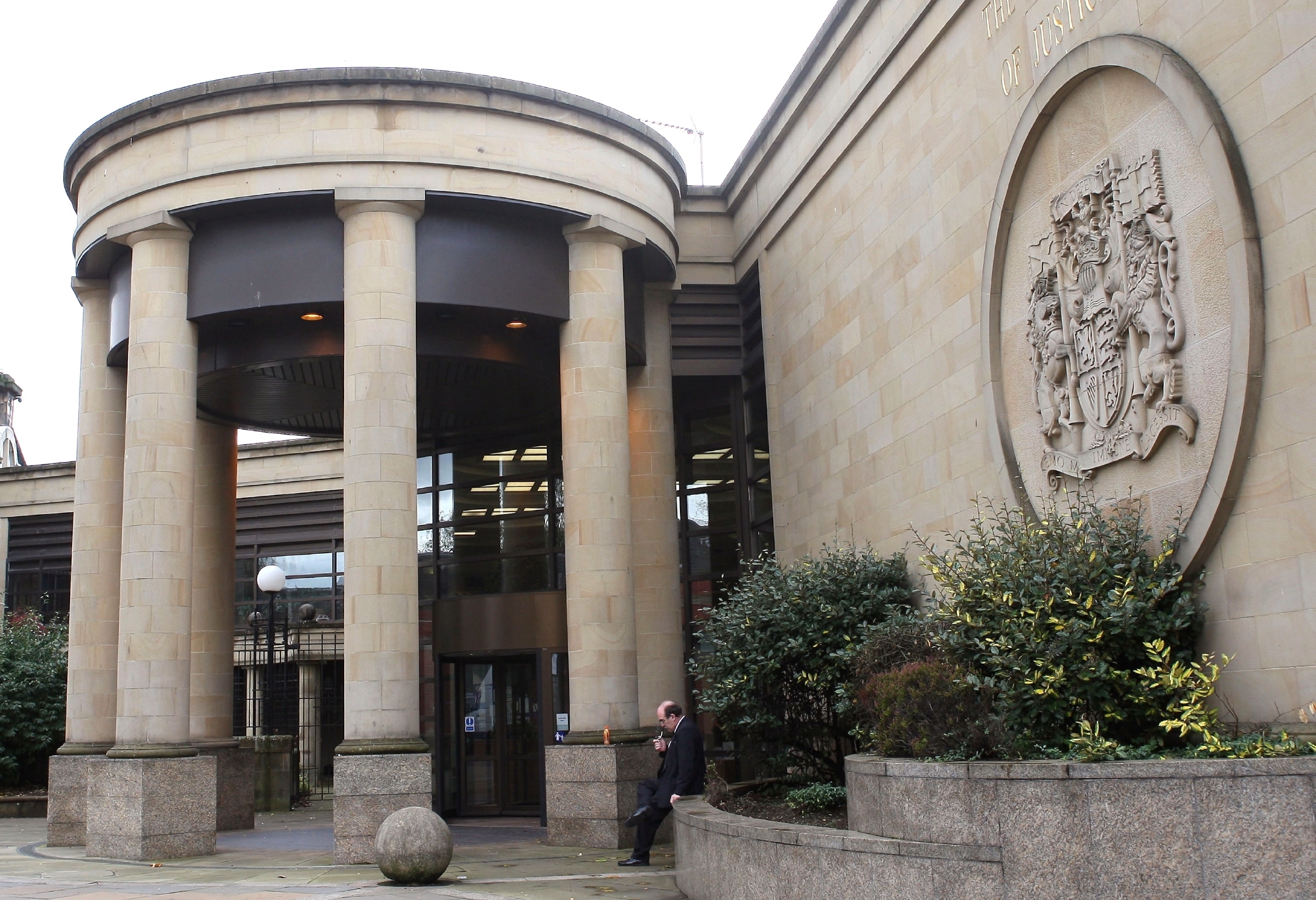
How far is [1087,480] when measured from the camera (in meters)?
11.3

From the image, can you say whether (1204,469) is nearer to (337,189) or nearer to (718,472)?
(337,189)

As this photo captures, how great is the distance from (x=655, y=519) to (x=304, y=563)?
54.1 feet

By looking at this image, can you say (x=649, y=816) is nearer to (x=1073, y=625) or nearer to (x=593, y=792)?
(x=593, y=792)

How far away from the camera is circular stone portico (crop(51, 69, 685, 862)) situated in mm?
16203

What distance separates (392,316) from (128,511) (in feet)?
14.4

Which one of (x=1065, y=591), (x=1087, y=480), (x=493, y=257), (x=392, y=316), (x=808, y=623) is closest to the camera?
(x=1065, y=591)

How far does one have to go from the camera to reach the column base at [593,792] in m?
16.9

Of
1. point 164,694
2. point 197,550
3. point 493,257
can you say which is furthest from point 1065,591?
point 197,550

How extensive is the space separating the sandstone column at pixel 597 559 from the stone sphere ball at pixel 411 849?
4.10 metres

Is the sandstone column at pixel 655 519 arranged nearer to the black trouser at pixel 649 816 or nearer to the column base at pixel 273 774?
the black trouser at pixel 649 816

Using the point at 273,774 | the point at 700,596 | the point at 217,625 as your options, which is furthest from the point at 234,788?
the point at 700,596

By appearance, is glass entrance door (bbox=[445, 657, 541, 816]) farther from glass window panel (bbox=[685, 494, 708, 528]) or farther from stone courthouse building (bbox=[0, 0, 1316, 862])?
glass window panel (bbox=[685, 494, 708, 528])

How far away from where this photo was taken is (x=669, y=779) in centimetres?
1434

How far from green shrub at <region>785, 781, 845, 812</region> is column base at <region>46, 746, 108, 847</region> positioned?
11.0m
